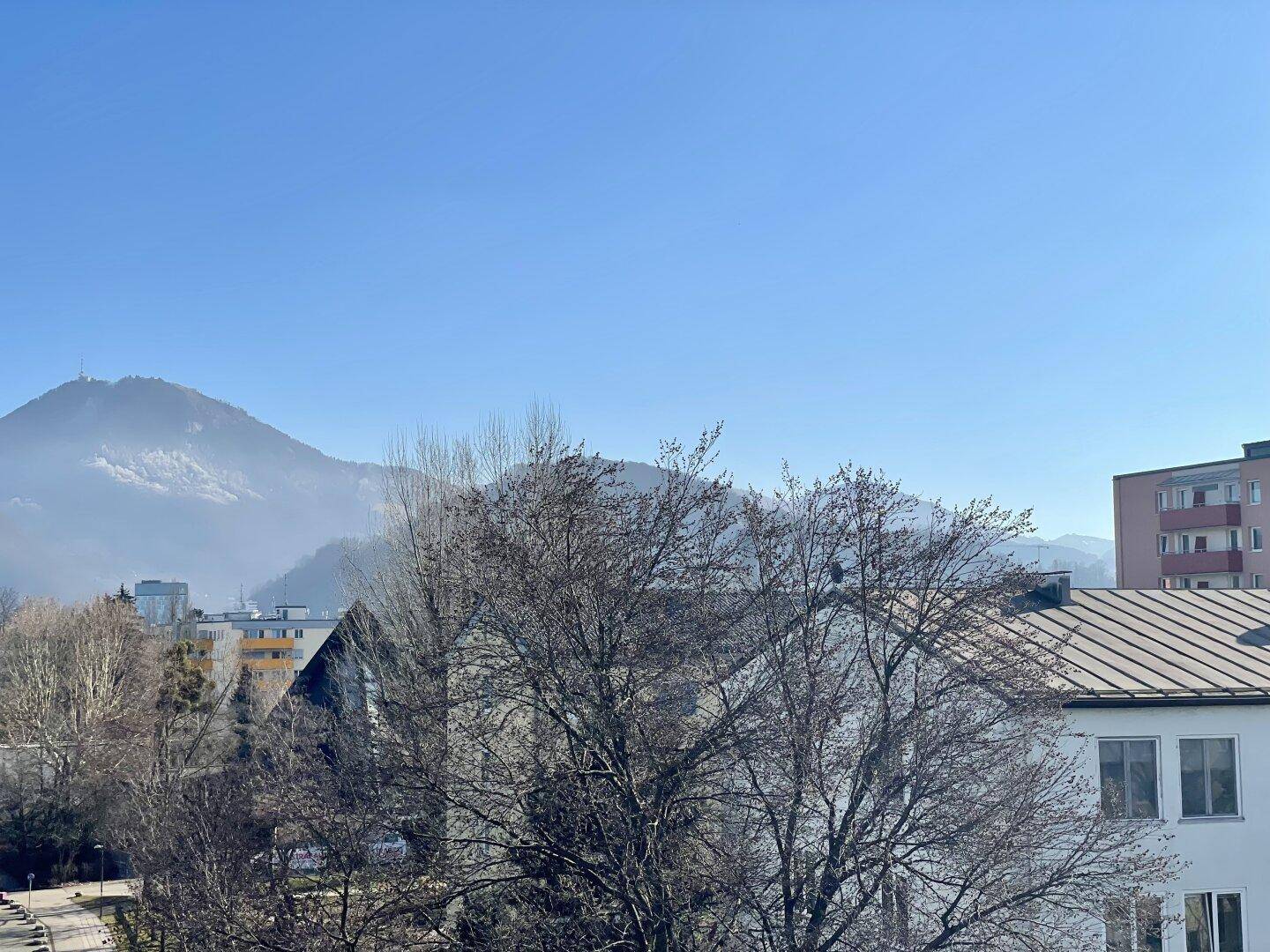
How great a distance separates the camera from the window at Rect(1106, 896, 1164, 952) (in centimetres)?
1236

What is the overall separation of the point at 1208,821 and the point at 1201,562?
46856mm

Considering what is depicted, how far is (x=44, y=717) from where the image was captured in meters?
43.8

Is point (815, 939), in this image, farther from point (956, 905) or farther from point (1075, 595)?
point (1075, 595)

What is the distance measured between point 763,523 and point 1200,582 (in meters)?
53.7

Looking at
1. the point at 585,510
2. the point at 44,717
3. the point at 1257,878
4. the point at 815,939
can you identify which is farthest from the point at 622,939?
the point at 44,717

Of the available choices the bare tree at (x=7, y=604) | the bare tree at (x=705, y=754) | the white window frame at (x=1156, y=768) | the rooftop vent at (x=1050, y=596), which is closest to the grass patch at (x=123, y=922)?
the bare tree at (x=705, y=754)

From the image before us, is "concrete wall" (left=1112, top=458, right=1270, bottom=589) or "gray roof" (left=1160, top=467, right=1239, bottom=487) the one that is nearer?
"concrete wall" (left=1112, top=458, right=1270, bottom=589)

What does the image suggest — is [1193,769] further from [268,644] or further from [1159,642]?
→ [268,644]

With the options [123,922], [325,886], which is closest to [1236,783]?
[325,886]

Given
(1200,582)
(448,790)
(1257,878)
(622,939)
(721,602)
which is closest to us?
(622,939)

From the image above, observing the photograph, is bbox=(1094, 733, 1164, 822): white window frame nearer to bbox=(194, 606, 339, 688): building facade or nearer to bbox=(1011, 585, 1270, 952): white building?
bbox=(1011, 585, 1270, 952): white building

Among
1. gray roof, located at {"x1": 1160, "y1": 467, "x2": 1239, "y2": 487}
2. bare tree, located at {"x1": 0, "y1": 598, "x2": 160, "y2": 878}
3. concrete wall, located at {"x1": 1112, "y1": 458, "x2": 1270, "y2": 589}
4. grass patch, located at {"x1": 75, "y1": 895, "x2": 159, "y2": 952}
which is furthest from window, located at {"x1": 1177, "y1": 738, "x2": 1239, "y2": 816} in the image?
gray roof, located at {"x1": 1160, "y1": 467, "x2": 1239, "y2": 487}

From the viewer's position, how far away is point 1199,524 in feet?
192

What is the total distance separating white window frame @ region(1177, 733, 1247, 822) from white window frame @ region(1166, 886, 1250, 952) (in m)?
0.07
